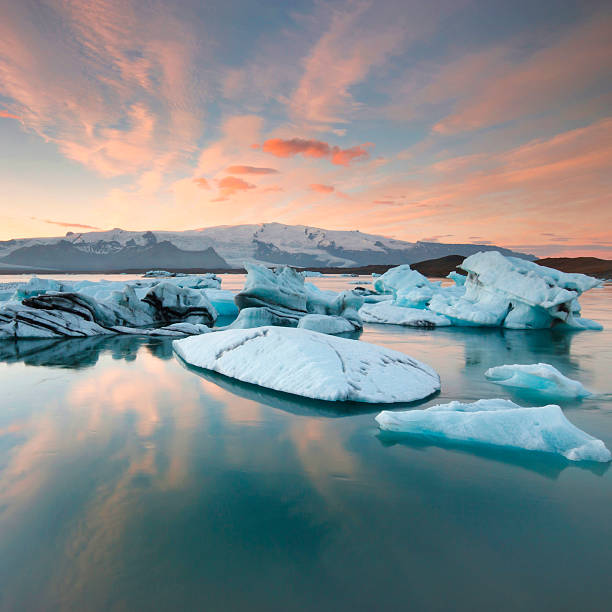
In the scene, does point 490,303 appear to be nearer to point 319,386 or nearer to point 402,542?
point 319,386

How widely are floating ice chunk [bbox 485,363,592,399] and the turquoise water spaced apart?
1.41 ft

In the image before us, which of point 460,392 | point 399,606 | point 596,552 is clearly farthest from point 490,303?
Result: point 399,606

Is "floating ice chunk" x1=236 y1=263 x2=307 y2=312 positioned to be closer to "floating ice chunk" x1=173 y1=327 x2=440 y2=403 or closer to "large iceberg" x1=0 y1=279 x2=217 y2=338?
"large iceberg" x1=0 y1=279 x2=217 y2=338

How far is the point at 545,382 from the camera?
4.96 m

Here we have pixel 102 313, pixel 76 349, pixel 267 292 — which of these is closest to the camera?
pixel 76 349

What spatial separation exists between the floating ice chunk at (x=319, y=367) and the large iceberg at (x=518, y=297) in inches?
277

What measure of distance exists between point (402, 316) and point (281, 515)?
11.3m

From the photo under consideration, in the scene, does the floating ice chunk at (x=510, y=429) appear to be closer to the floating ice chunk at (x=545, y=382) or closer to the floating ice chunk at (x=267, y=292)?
the floating ice chunk at (x=545, y=382)

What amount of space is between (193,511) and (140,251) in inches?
7785

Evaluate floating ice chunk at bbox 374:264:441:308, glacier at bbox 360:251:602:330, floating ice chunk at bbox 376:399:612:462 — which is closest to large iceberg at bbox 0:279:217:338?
glacier at bbox 360:251:602:330

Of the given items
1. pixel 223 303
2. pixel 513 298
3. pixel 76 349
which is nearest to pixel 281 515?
pixel 76 349

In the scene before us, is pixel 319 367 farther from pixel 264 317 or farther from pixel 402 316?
pixel 402 316

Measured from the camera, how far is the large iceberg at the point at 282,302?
35.3ft

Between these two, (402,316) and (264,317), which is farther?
(402,316)
